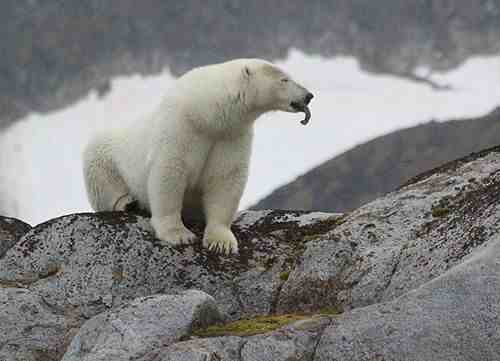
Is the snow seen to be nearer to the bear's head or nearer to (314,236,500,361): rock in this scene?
the bear's head

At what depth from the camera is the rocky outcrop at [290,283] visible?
9438 millimetres

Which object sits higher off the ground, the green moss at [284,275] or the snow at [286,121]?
the green moss at [284,275]

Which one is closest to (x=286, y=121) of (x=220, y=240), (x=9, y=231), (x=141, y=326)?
(x=9, y=231)

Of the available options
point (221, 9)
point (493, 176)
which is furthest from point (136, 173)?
point (221, 9)

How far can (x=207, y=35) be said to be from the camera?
98.8m

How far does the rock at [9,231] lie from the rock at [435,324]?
22.7 feet

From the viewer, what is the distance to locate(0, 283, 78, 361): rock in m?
→ 11.6

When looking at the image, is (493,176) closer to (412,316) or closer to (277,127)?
(412,316)

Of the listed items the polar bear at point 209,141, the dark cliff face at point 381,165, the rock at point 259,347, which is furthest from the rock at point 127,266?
the dark cliff face at point 381,165

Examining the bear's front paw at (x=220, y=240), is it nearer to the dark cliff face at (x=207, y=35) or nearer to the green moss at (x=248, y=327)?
the green moss at (x=248, y=327)

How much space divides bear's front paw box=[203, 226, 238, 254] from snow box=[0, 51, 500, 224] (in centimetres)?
5515

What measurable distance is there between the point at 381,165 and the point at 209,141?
55.2m

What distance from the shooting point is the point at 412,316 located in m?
9.45

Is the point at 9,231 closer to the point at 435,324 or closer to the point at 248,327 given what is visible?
the point at 248,327
